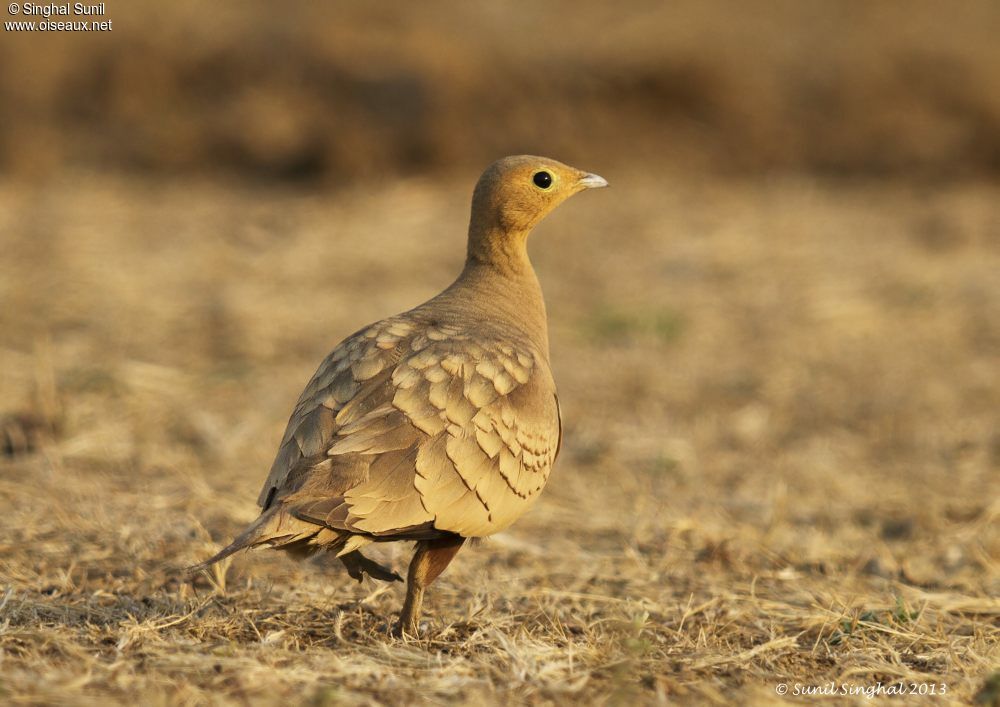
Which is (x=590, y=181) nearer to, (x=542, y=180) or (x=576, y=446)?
(x=542, y=180)

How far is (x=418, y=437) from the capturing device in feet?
14.1

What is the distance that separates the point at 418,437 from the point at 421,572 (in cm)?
54

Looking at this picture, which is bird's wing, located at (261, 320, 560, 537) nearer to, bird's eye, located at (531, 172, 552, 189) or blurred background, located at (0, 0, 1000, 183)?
bird's eye, located at (531, 172, 552, 189)

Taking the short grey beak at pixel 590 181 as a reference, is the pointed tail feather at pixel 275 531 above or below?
below

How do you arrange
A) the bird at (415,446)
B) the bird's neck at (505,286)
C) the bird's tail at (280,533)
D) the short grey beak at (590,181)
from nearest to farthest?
1. the bird's tail at (280,533)
2. the bird at (415,446)
3. the bird's neck at (505,286)
4. the short grey beak at (590,181)

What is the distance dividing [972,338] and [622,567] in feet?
19.9

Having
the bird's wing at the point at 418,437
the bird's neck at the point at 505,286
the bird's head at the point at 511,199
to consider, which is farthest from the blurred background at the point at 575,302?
the bird's head at the point at 511,199

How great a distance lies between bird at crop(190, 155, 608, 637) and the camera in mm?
4109

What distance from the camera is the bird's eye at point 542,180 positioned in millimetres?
5488

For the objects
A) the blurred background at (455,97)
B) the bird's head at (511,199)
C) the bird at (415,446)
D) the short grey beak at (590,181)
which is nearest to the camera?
the bird at (415,446)

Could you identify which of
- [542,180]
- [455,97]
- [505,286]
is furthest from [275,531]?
[455,97]

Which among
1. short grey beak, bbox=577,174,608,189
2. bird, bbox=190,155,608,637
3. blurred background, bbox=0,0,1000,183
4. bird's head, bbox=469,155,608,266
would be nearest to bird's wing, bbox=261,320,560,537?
bird, bbox=190,155,608,637

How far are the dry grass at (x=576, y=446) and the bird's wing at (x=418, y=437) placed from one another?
19.5 inches

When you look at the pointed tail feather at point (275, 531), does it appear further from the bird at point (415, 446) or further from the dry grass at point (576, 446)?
the dry grass at point (576, 446)
